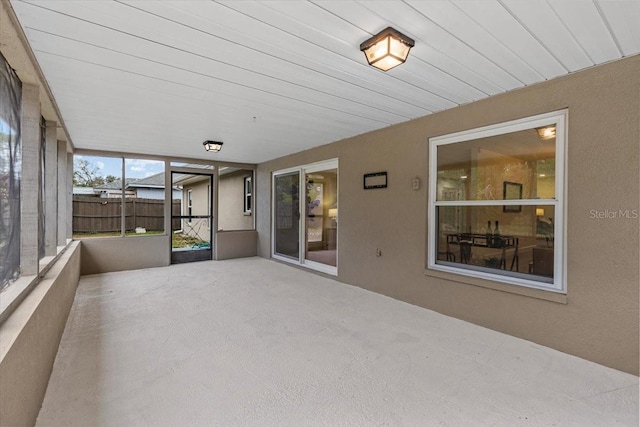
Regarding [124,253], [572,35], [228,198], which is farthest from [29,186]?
[228,198]

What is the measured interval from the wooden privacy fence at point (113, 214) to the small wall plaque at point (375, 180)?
471 centimetres

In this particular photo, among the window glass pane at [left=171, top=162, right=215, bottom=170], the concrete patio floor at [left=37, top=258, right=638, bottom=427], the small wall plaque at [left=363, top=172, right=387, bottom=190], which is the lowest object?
the concrete patio floor at [left=37, top=258, right=638, bottom=427]

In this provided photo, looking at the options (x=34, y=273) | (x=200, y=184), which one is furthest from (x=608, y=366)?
(x=200, y=184)

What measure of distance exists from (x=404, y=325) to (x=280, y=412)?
174 centimetres

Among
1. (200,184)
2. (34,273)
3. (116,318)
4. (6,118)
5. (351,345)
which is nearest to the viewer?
(6,118)

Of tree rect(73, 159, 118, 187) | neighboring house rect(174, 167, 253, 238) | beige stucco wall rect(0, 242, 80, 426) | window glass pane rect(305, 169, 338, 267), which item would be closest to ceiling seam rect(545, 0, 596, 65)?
beige stucco wall rect(0, 242, 80, 426)

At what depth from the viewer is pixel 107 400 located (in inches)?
73.8

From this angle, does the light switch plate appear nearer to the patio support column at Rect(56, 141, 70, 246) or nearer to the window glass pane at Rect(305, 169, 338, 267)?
the window glass pane at Rect(305, 169, 338, 267)

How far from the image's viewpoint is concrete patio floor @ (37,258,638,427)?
1767 mm

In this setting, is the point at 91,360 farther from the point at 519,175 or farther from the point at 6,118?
the point at 519,175

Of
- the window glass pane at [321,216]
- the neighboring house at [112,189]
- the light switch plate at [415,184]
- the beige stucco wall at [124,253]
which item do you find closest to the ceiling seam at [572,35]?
the light switch plate at [415,184]

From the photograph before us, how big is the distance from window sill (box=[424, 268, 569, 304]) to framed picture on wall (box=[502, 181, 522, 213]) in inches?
30.1

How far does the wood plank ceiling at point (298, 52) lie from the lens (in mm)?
1701

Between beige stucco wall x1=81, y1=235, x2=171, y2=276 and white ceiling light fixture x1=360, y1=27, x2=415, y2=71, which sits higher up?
white ceiling light fixture x1=360, y1=27, x2=415, y2=71
